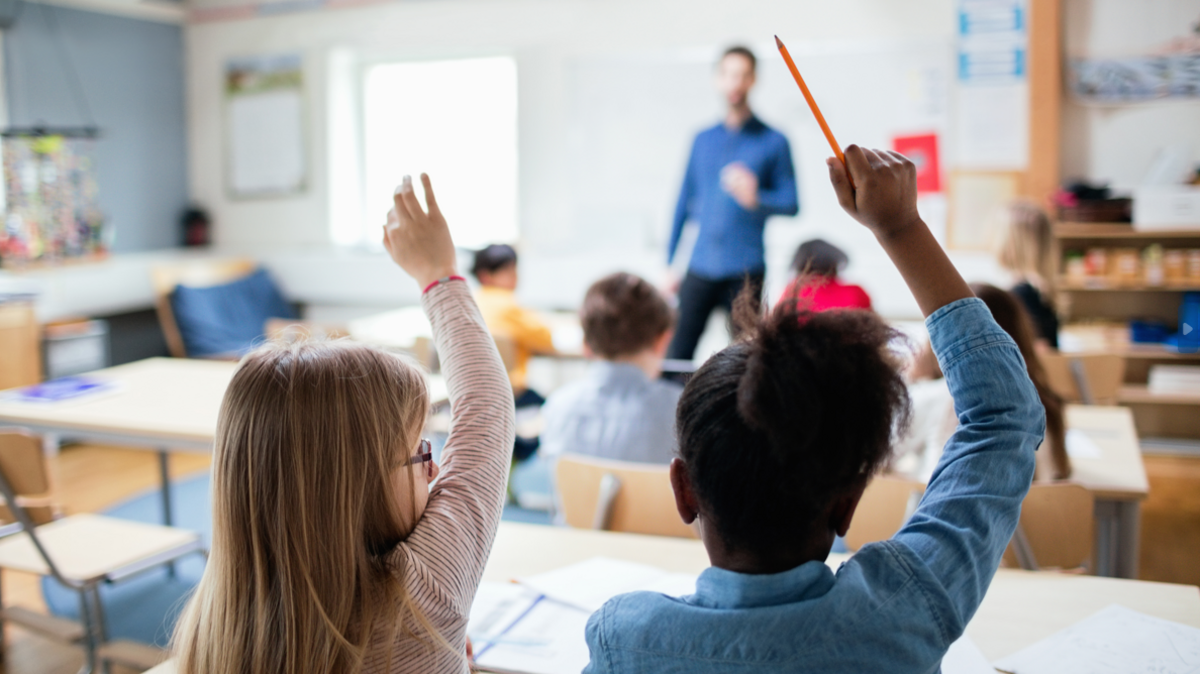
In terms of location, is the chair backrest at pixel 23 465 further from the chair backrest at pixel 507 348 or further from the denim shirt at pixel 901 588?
the denim shirt at pixel 901 588

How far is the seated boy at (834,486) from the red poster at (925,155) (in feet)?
14.1

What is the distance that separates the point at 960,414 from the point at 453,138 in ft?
18.0

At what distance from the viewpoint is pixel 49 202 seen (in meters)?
5.18

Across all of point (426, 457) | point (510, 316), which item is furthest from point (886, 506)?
point (510, 316)

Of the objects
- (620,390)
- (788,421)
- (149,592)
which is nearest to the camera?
(788,421)

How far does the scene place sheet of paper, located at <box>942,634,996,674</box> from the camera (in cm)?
110

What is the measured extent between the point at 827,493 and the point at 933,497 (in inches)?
4.6

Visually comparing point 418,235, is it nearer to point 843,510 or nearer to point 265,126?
point 843,510

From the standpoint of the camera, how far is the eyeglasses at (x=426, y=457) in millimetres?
982

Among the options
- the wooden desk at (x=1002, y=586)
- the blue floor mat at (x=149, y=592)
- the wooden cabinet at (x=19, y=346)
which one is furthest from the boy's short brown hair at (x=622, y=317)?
the wooden cabinet at (x=19, y=346)

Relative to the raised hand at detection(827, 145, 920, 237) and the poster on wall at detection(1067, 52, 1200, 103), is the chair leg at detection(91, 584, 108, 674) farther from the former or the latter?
the poster on wall at detection(1067, 52, 1200, 103)

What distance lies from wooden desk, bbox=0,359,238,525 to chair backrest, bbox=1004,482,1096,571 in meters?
1.71

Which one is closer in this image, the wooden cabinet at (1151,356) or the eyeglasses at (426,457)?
the eyeglasses at (426,457)

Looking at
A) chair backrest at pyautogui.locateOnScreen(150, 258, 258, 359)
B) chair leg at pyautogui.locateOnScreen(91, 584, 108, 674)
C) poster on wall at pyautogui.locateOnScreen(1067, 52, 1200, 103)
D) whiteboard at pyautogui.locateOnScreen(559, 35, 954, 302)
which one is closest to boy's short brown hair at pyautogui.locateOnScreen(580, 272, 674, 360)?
chair leg at pyautogui.locateOnScreen(91, 584, 108, 674)
